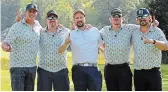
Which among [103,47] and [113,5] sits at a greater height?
[113,5]

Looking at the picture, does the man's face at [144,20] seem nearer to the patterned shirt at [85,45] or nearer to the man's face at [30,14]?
the patterned shirt at [85,45]

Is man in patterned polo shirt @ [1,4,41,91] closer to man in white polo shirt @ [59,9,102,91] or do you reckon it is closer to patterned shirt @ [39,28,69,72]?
patterned shirt @ [39,28,69,72]

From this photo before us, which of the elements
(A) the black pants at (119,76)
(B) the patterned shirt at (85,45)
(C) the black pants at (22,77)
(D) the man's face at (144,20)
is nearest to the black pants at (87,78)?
(B) the patterned shirt at (85,45)

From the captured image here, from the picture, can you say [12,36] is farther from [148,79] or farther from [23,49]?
[148,79]

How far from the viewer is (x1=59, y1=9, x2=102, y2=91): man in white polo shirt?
7945 millimetres

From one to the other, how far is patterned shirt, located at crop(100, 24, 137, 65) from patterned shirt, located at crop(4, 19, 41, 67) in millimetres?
1292

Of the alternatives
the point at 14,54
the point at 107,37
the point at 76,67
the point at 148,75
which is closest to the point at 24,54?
the point at 14,54

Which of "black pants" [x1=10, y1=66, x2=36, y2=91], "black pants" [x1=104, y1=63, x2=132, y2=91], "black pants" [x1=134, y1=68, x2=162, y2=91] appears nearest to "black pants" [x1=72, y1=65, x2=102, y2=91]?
"black pants" [x1=104, y1=63, x2=132, y2=91]

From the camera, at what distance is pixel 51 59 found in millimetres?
8305

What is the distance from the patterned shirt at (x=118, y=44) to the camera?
324 inches

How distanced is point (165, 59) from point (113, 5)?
50590mm

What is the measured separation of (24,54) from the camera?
8.17m

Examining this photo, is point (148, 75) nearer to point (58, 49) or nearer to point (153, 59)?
point (153, 59)

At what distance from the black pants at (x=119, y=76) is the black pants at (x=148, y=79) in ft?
0.51
